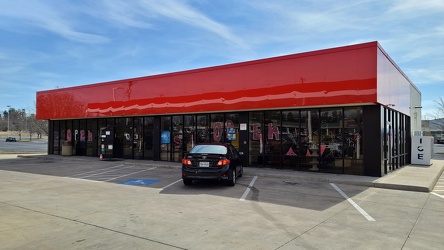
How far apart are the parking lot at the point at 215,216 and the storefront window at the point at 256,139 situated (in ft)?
16.3

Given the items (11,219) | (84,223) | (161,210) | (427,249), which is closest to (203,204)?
(161,210)

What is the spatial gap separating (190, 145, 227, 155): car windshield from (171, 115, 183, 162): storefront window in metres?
8.09

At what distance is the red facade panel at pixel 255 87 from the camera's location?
13531 millimetres

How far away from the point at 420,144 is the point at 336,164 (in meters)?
8.70

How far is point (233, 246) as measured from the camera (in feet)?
17.4

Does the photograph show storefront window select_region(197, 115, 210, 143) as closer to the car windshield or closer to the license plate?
the car windshield

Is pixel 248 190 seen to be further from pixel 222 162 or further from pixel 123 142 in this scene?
pixel 123 142

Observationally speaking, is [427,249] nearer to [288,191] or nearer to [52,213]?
[288,191]

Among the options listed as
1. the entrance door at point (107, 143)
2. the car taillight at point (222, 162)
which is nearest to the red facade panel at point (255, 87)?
the entrance door at point (107, 143)

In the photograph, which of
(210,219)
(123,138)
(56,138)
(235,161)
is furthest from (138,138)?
(210,219)

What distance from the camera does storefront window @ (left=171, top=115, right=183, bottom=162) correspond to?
2017 centimetres

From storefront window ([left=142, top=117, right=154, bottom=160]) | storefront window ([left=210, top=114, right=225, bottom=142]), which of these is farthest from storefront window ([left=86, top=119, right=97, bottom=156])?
storefront window ([left=210, top=114, right=225, bottom=142])

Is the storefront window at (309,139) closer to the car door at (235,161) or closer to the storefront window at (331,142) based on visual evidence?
the storefront window at (331,142)

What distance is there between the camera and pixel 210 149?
11859 mm
